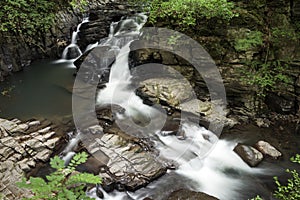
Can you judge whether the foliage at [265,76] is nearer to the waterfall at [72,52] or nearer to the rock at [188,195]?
the rock at [188,195]

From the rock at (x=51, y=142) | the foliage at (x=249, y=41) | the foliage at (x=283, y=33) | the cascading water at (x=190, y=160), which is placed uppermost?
the foliage at (x=283, y=33)

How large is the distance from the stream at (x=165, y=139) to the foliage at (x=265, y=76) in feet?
3.77

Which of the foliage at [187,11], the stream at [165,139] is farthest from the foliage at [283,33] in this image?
the stream at [165,139]

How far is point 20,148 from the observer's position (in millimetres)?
5352

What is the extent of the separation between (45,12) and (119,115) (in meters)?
5.86

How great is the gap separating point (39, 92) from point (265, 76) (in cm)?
683

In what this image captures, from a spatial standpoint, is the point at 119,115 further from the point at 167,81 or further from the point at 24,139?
the point at 24,139

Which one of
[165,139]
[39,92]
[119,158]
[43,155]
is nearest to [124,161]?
[119,158]

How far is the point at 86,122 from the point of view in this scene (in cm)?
643

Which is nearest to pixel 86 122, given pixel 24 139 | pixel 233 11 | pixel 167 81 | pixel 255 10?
pixel 24 139

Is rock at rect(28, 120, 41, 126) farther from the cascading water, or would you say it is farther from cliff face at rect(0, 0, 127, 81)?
cliff face at rect(0, 0, 127, 81)

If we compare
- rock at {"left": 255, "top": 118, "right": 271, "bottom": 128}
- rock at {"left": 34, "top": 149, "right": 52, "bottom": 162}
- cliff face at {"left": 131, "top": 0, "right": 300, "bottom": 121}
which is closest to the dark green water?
rock at {"left": 34, "top": 149, "right": 52, "bottom": 162}

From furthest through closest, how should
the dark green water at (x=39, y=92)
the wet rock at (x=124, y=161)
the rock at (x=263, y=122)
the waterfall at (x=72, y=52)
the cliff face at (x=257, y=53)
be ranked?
1. the waterfall at (x=72, y=52)
2. the dark green water at (x=39, y=92)
3. the rock at (x=263, y=122)
4. the cliff face at (x=257, y=53)
5. the wet rock at (x=124, y=161)

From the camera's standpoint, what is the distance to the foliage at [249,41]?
6309 mm
